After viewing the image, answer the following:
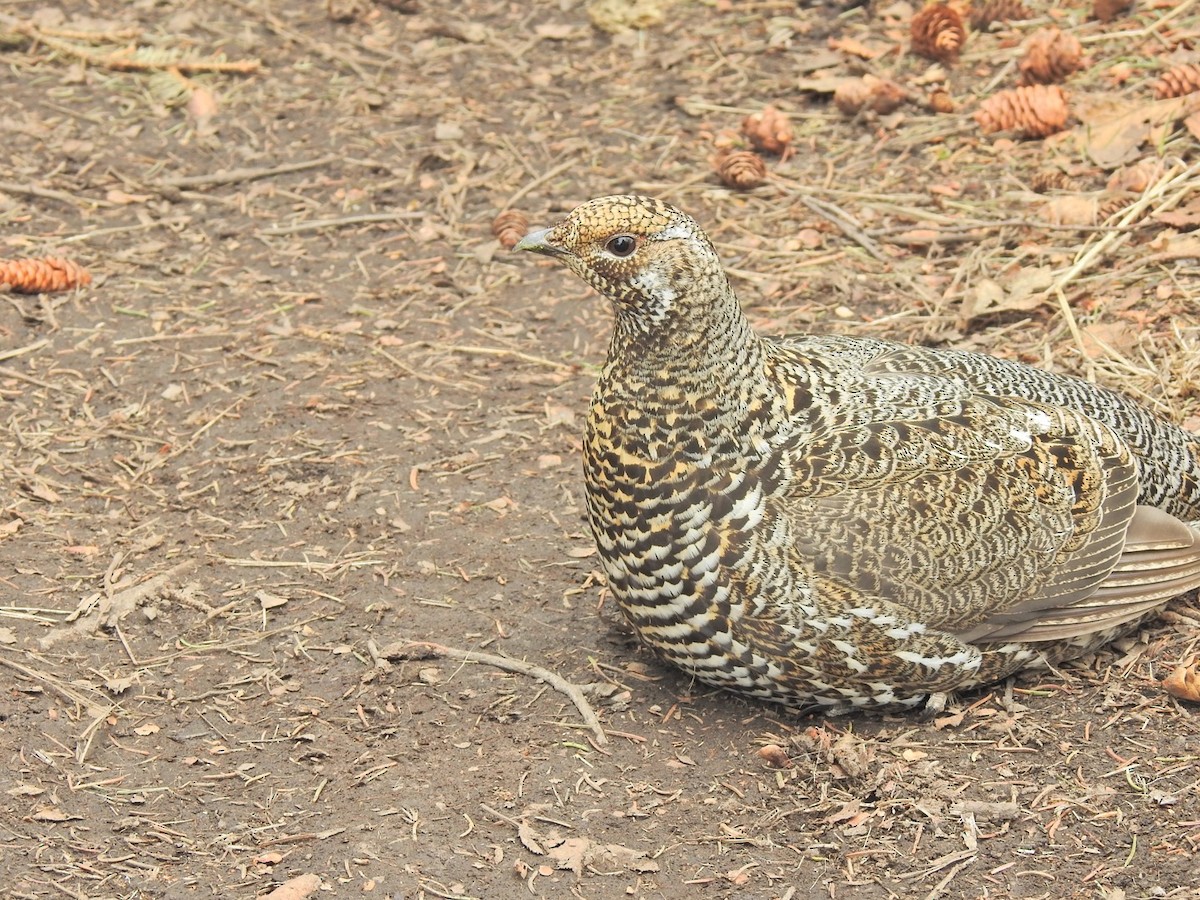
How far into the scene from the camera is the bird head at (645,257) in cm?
489

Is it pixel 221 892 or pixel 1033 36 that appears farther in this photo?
pixel 1033 36

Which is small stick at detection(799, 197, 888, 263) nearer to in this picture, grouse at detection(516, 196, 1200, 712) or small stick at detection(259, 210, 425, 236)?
small stick at detection(259, 210, 425, 236)

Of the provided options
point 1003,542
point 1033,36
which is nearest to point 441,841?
point 1003,542

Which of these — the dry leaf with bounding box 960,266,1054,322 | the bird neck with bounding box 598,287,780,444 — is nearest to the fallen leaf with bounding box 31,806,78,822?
the bird neck with bounding box 598,287,780,444

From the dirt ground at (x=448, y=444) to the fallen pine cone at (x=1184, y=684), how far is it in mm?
95

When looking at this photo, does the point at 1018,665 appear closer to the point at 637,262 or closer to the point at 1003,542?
the point at 1003,542

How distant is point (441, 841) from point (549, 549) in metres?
1.75

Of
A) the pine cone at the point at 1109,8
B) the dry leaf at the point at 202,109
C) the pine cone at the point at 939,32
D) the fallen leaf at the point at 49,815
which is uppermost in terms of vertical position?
the pine cone at the point at 1109,8

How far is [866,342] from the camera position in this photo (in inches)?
225

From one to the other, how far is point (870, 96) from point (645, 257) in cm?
442

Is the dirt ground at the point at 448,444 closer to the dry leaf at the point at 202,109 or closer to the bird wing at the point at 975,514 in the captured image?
the dry leaf at the point at 202,109

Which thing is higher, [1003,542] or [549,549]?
[1003,542]

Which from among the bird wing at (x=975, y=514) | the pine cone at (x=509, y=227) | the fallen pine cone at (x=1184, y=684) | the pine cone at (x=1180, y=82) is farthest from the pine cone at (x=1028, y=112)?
the fallen pine cone at (x=1184, y=684)

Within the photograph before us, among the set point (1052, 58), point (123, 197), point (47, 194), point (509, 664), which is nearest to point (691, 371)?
point (509, 664)
